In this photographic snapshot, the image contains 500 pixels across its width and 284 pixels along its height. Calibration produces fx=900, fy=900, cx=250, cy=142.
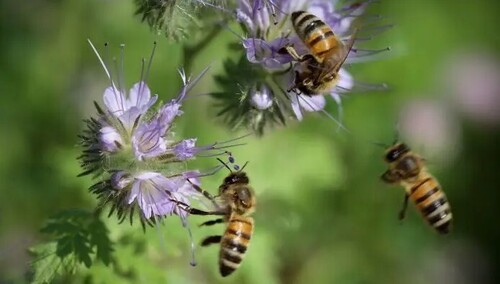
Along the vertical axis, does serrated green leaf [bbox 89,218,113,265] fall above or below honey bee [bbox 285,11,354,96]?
below

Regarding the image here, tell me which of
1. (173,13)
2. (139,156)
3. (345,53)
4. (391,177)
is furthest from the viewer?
(391,177)

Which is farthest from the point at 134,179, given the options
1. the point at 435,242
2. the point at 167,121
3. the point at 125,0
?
the point at 435,242

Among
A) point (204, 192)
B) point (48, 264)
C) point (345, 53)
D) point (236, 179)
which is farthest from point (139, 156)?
point (345, 53)

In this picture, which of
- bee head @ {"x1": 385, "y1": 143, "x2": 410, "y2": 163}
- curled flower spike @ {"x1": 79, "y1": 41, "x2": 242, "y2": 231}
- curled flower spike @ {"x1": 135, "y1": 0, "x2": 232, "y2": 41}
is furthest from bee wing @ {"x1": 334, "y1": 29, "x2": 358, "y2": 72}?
bee head @ {"x1": 385, "y1": 143, "x2": 410, "y2": 163}

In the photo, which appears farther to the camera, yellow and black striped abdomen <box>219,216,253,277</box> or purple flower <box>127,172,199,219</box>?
yellow and black striped abdomen <box>219,216,253,277</box>

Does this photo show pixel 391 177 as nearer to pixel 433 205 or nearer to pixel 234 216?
pixel 433 205

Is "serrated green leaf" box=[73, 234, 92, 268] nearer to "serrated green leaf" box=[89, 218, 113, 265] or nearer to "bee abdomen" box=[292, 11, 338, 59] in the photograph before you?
"serrated green leaf" box=[89, 218, 113, 265]
